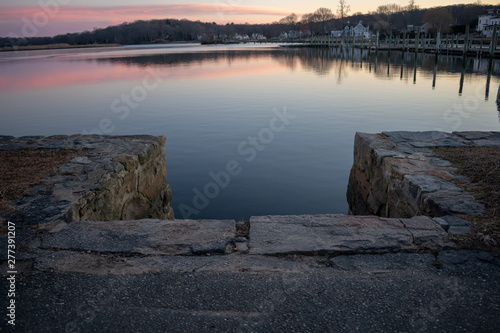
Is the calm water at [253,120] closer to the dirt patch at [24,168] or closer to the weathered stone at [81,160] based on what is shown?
the weathered stone at [81,160]

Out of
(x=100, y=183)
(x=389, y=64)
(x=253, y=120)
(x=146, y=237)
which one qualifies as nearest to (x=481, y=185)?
(x=146, y=237)

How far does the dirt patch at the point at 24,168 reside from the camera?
407 centimetres

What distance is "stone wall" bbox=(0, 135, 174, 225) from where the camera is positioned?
3.77 meters

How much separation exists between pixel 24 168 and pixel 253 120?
969cm

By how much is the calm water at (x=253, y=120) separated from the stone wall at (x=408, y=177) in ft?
4.68

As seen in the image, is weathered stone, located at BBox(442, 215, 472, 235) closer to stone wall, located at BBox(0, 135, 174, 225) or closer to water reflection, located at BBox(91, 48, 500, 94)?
stone wall, located at BBox(0, 135, 174, 225)

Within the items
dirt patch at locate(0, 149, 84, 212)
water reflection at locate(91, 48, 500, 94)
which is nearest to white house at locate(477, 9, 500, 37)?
water reflection at locate(91, 48, 500, 94)

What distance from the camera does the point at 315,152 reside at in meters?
10.5

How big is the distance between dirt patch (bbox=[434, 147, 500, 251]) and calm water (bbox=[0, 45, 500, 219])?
9.09 ft

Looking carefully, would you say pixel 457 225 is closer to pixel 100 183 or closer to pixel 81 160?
pixel 100 183

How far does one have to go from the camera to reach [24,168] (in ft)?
16.1

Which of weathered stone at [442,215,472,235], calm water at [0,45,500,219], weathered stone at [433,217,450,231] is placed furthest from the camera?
calm water at [0,45,500,219]

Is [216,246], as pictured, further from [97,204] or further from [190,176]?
[190,176]

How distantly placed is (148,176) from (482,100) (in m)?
16.6
